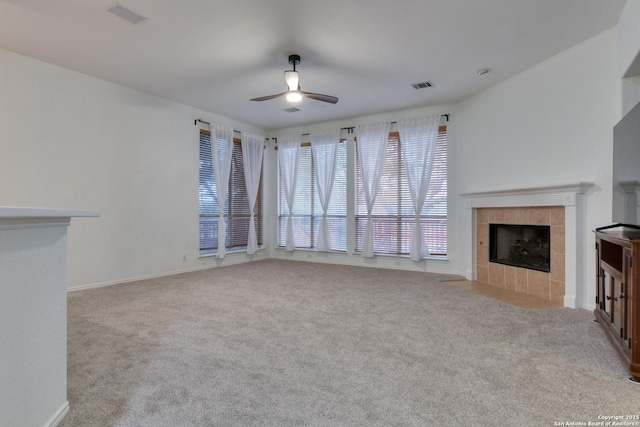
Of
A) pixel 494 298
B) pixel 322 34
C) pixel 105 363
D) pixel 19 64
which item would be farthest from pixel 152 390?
pixel 19 64

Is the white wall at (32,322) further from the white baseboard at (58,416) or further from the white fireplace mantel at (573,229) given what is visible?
the white fireplace mantel at (573,229)

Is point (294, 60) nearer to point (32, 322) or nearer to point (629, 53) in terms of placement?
point (629, 53)

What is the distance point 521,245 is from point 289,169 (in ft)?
15.0

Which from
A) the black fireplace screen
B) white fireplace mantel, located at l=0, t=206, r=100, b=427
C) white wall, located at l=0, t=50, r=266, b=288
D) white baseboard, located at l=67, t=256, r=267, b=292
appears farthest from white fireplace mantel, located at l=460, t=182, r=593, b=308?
white wall, located at l=0, t=50, r=266, b=288

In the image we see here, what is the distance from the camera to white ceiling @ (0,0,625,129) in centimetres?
296

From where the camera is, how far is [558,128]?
3.88m

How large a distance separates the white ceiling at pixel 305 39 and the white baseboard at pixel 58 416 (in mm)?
3076

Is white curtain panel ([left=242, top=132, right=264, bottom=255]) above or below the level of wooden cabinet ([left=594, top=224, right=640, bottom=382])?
above

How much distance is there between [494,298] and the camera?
399cm

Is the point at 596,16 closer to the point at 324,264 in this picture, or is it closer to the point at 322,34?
the point at 322,34

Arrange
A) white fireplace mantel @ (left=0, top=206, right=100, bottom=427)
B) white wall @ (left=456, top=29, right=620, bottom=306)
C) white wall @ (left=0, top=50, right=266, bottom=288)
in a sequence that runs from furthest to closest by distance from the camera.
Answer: white wall @ (left=0, top=50, right=266, bottom=288) → white wall @ (left=456, top=29, right=620, bottom=306) → white fireplace mantel @ (left=0, top=206, right=100, bottom=427)

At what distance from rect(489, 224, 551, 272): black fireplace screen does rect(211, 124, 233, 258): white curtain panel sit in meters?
4.57

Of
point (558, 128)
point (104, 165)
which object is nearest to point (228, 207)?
point (104, 165)

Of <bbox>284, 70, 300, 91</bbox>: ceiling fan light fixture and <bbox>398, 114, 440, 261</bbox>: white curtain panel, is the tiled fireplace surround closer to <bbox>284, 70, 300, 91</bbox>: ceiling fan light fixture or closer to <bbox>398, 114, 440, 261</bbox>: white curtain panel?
<bbox>398, 114, 440, 261</bbox>: white curtain panel
